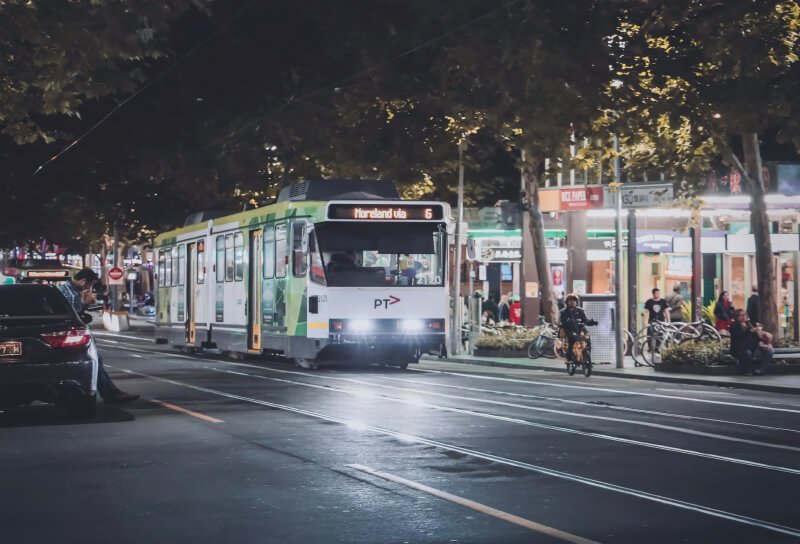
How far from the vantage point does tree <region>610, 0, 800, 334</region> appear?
2586 centimetres

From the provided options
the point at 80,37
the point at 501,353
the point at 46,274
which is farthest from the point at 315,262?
the point at 46,274

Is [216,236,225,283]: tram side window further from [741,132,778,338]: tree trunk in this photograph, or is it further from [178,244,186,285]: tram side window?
[741,132,778,338]: tree trunk

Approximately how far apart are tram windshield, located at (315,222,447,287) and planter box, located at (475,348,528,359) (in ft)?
28.0

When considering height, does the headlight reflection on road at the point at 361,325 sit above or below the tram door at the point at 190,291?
below

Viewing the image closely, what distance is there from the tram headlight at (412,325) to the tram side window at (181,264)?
11.0m

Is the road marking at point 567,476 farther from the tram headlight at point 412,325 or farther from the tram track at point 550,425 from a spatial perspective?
the tram headlight at point 412,325

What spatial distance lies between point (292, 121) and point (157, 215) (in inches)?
491

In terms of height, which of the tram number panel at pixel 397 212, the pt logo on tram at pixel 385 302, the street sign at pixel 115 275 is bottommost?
the pt logo on tram at pixel 385 302

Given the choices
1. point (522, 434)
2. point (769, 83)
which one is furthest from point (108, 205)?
point (522, 434)

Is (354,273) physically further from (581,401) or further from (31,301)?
(31,301)

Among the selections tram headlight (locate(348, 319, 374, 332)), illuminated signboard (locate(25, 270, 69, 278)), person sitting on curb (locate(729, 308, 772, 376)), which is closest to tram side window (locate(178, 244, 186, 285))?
tram headlight (locate(348, 319, 374, 332))

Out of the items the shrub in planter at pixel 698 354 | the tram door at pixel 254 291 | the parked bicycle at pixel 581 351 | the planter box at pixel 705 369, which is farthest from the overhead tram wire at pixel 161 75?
the planter box at pixel 705 369

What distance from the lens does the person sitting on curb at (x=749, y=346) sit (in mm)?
26938

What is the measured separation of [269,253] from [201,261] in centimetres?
613
